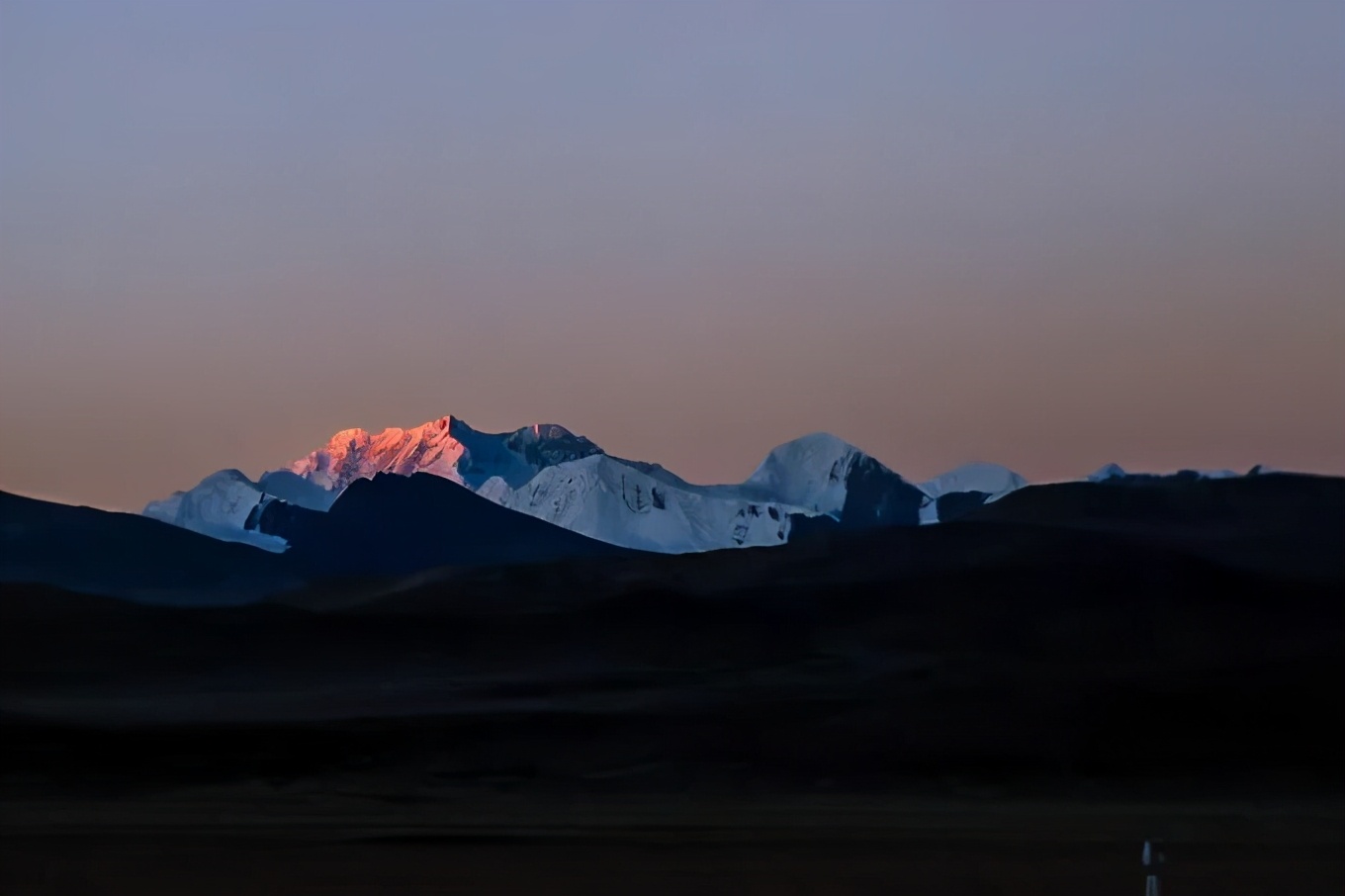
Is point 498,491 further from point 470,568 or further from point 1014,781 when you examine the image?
point 1014,781

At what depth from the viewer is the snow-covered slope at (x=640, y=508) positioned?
142625 mm

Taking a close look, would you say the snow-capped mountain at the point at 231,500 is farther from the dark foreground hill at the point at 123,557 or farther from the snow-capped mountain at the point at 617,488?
the dark foreground hill at the point at 123,557

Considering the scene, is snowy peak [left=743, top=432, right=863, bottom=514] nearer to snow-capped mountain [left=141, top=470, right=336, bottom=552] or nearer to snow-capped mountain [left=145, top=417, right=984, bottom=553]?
snow-capped mountain [left=145, top=417, right=984, bottom=553]

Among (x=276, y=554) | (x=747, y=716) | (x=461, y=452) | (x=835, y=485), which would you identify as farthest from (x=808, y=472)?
(x=747, y=716)

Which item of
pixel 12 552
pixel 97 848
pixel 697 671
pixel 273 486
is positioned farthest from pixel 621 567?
pixel 273 486

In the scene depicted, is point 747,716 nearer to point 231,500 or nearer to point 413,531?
point 413,531

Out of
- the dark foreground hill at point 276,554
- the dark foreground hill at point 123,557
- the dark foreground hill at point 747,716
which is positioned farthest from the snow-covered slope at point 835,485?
the dark foreground hill at point 747,716

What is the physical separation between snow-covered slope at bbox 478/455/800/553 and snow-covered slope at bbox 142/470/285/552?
24.6 metres

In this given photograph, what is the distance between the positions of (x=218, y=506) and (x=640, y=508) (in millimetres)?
35864

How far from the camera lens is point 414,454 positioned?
16300cm

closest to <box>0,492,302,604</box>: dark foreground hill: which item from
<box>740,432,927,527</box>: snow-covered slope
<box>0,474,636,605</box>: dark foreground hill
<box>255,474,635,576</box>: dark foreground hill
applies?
<box>0,474,636,605</box>: dark foreground hill

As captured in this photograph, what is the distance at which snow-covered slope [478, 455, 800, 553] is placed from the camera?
468 feet

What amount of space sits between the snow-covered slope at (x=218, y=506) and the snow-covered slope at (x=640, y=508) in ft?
80.7

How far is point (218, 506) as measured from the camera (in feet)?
402
